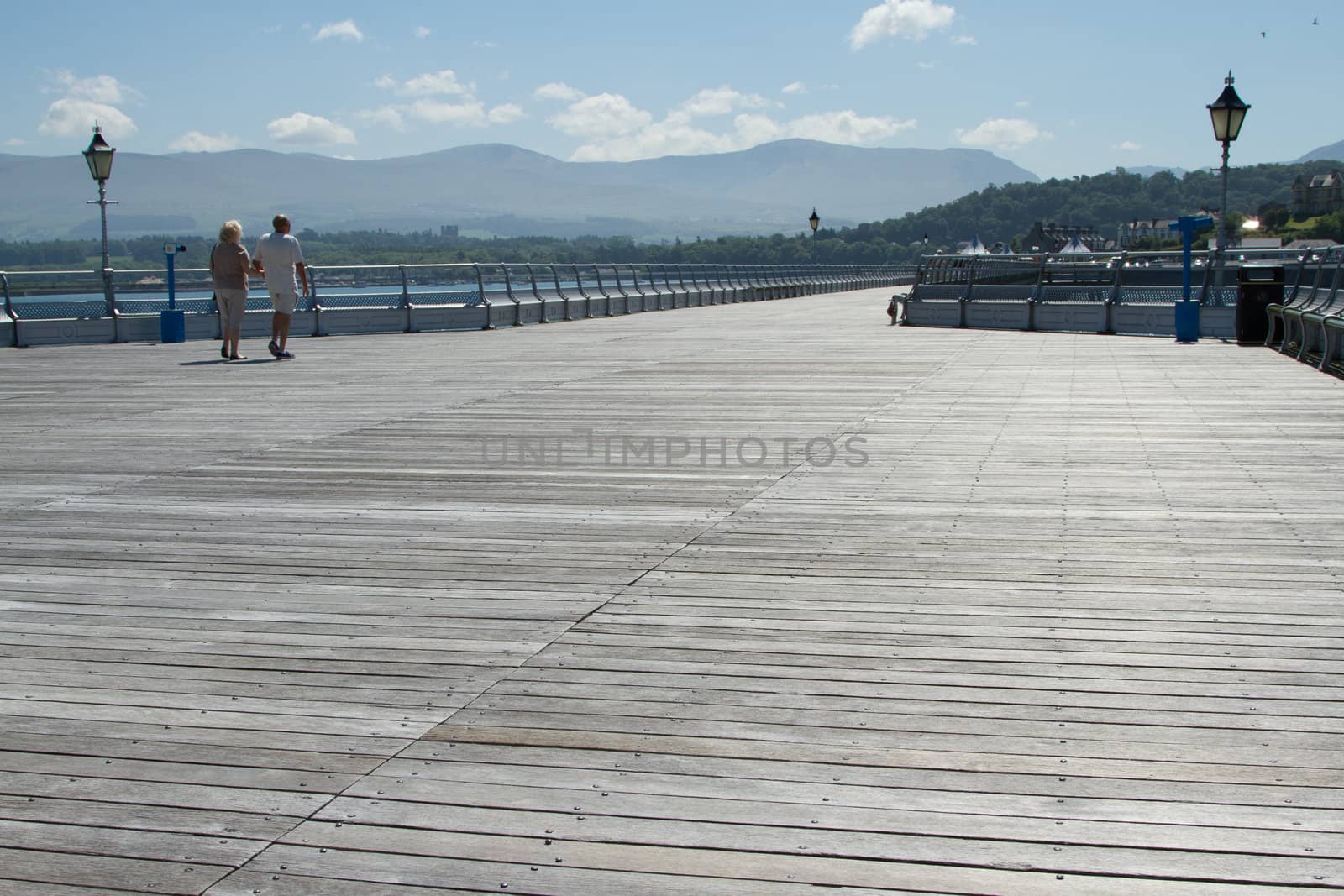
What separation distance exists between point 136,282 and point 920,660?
22563mm

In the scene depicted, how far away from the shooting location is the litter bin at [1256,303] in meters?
19.9

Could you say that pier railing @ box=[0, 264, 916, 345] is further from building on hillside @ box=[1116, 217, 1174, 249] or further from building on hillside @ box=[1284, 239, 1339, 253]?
building on hillside @ box=[1116, 217, 1174, 249]

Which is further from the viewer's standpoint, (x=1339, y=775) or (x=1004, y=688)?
(x=1004, y=688)

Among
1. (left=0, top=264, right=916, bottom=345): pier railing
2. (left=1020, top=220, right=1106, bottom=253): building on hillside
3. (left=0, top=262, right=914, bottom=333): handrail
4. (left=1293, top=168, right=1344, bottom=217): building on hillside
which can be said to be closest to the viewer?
(left=0, top=264, right=916, bottom=345): pier railing

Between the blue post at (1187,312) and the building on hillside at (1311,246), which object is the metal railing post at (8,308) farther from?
the building on hillside at (1311,246)

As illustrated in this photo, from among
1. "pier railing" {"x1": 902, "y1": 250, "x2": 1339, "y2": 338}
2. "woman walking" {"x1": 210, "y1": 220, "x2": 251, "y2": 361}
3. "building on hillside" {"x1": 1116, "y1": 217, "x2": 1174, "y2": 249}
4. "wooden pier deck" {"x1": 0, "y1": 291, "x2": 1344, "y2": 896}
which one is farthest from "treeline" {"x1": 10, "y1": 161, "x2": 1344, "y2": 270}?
"wooden pier deck" {"x1": 0, "y1": 291, "x2": 1344, "y2": 896}

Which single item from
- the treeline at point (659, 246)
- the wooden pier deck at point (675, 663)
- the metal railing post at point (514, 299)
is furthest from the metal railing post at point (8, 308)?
the wooden pier deck at point (675, 663)

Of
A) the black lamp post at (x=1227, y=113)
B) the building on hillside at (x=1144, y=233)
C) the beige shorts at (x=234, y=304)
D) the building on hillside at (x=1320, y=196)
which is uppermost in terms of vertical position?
the building on hillside at (x=1320, y=196)

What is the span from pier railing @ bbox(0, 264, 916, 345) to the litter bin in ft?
44.5

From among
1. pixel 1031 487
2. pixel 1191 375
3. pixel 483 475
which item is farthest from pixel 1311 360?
pixel 483 475

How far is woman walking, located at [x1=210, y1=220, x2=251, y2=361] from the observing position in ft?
60.4

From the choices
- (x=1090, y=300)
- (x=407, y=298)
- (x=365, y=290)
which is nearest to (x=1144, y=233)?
(x=1090, y=300)

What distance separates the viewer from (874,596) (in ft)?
18.2

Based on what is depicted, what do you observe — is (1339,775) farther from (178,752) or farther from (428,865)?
(178,752)
